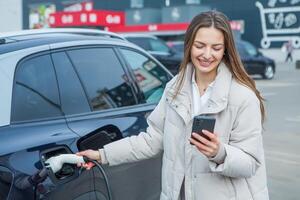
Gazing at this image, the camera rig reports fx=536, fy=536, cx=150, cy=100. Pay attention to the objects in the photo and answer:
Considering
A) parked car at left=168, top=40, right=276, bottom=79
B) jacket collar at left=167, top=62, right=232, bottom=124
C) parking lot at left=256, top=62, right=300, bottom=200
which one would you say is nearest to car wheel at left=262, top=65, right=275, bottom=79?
parked car at left=168, top=40, right=276, bottom=79

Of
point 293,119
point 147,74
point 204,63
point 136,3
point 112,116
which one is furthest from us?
point 136,3

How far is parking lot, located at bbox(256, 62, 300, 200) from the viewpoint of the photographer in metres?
6.07

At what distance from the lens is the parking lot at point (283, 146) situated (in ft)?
19.9

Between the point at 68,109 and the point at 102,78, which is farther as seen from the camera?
the point at 102,78

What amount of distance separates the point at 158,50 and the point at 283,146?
10.8 meters

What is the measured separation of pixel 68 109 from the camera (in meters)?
3.11

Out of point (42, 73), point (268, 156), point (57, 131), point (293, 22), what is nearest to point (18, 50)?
point (42, 73)

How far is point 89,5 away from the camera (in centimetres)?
5694

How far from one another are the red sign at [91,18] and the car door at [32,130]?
4077 cm

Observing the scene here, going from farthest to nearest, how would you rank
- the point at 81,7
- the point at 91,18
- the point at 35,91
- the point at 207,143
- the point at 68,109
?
1. the point at 81,7
2. the point at 91,18
3. the point at 68,109
4. the point at 35,91
5. the point at 207,143

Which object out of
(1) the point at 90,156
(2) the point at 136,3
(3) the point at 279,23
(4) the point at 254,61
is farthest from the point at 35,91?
(2) the point at 136,3

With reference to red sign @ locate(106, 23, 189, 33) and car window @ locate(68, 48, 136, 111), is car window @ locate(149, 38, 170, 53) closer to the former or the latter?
car window @ locate(68, 48, 136, 111)

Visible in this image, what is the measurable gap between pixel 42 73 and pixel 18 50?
0.19 metres

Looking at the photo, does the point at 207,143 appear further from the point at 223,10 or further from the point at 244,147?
the point at 223,10
